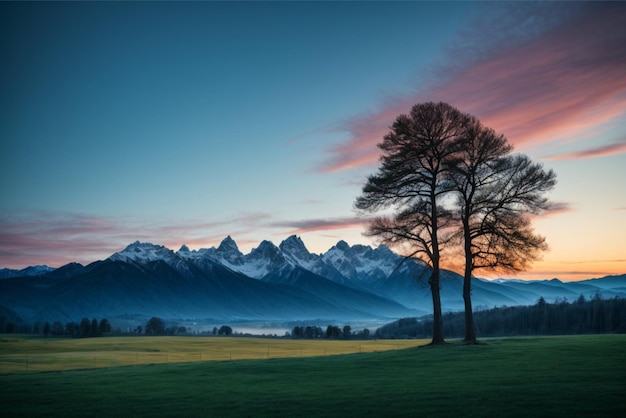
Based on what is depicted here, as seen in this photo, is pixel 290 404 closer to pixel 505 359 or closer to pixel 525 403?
pixel 525 403

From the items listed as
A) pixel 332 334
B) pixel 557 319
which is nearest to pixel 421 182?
pixel 557 319

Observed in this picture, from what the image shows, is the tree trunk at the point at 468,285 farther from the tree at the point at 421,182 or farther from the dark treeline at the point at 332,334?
the dark treeline at the point at 332,334

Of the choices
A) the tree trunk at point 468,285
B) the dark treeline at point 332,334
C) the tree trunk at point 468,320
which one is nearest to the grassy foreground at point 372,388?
the tree trunk at point 468,320

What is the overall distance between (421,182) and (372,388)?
2207 centimetres

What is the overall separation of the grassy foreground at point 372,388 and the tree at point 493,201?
6.61 metres

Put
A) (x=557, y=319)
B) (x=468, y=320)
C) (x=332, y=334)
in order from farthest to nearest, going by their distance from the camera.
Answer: (x=332, y=334) → (x=557, y=319) → (x=468, y=320)

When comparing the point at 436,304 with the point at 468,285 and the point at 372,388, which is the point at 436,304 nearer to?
the point at 468,285

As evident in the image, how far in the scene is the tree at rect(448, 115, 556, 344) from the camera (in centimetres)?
3725

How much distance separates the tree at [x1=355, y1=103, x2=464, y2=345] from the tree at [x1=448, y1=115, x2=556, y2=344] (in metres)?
1.14

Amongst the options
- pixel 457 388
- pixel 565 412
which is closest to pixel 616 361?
pixel 457 388

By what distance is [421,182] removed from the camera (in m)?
40.7

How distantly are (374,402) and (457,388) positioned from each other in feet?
11.8

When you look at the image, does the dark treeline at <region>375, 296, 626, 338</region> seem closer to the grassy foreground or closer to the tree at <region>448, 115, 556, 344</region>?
the tree at <region>448, 115, 556, 344</region>

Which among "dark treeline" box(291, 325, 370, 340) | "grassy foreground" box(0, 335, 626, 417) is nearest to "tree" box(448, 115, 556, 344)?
"grassy foreground" box(0, 335, 626, 417)
